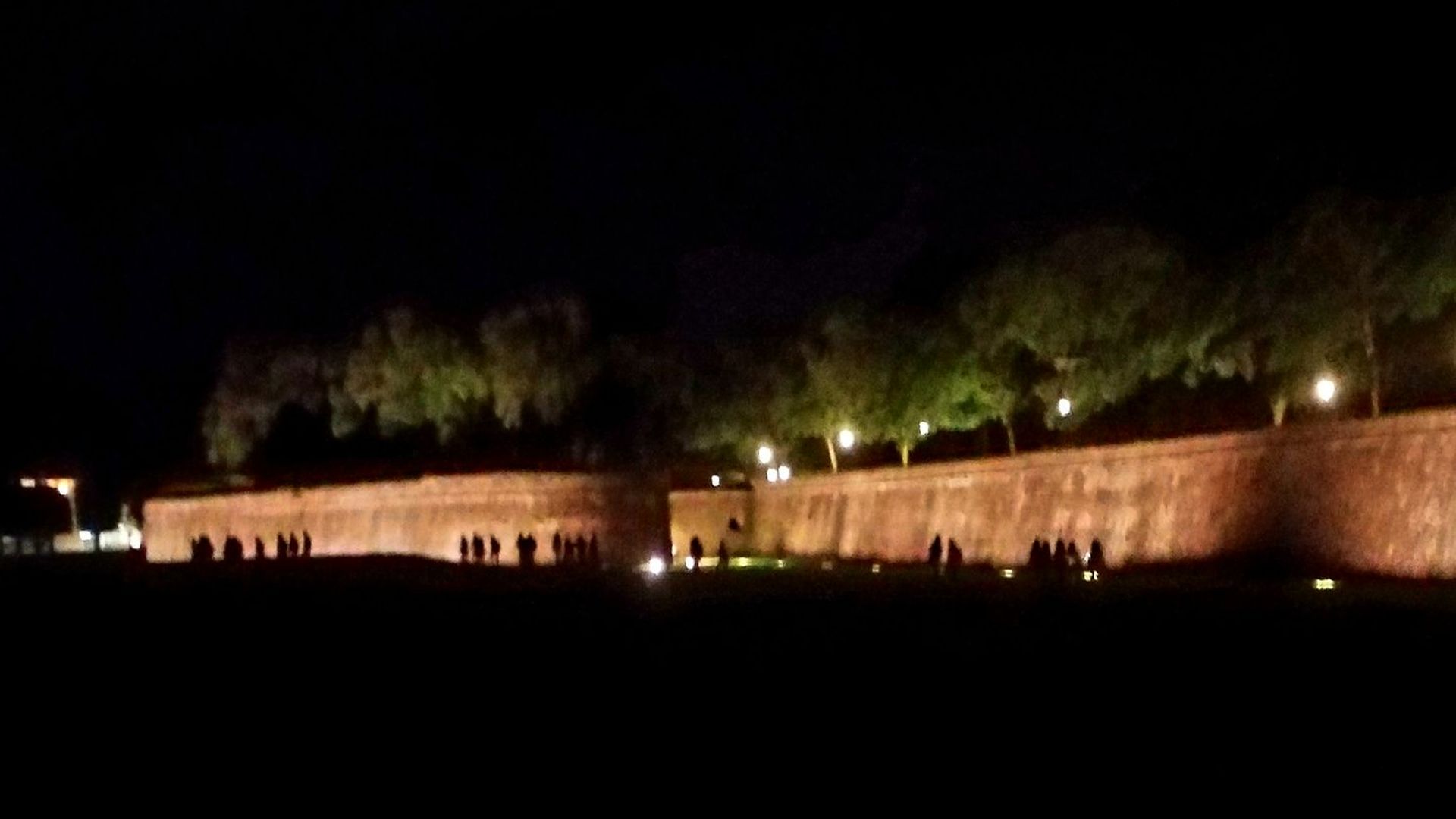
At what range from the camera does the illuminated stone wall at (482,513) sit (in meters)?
44.4

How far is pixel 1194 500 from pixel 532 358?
80.0 feet

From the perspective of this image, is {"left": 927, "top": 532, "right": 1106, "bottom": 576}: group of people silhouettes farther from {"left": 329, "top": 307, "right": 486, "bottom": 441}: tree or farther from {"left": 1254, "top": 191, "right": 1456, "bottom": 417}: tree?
{"left": 329, "top": 307, "right": 486, "bottom": 441}: tree

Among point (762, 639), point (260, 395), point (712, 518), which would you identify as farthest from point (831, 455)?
point (762, 639)

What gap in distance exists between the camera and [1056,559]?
28.8 meters

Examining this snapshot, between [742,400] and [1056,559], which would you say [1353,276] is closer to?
[1056,559]

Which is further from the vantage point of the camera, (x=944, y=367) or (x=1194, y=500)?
(x=944, y=367)

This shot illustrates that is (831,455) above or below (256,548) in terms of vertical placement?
above

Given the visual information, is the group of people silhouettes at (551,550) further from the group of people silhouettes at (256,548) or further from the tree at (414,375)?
the tree at (414,375)

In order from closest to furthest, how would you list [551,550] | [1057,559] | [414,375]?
→ [1057,559]
[551,550]
[414,375]

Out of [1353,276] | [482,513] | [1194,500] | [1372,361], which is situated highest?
[1353,276]

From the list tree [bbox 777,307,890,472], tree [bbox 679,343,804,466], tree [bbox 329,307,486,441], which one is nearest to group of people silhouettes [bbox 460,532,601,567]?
tree [bbox 777,307,890,472]

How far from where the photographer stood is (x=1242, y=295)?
35.9 metres

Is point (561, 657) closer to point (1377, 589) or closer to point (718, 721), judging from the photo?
point (718, 721)

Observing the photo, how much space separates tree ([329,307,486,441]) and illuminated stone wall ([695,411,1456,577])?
12015 millimetres
